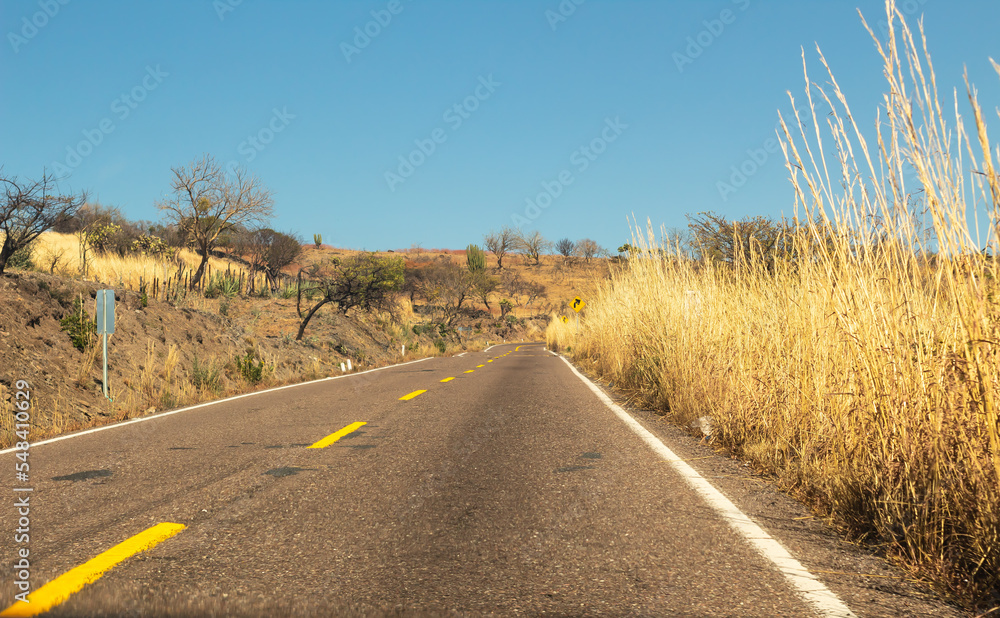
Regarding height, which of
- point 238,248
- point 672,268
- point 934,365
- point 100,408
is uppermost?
point 238,248

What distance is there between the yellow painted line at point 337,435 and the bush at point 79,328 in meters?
8.19

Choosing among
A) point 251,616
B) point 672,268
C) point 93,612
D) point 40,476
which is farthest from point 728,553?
point 672,268

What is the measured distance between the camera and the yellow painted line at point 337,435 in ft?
22.2

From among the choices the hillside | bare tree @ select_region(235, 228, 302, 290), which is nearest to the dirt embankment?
the hillside

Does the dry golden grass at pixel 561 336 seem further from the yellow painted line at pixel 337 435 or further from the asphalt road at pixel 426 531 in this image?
the asphalt road at pixel 426 531

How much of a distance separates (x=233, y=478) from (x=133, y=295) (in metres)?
14.3

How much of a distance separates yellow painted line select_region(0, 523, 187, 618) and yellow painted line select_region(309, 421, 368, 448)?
2.78m

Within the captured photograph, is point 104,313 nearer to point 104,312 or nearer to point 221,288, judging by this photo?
point 104,312

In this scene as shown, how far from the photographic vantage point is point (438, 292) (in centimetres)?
5891

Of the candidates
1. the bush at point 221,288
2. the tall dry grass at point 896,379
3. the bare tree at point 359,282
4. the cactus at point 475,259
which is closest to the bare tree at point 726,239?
the tall dry grass at point 896,379

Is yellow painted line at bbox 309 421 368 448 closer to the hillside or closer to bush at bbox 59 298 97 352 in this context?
the hillside

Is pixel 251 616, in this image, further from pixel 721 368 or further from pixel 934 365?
pixel 721 368

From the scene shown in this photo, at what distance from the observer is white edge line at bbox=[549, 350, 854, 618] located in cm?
284

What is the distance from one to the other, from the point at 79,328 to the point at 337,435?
9.06m
